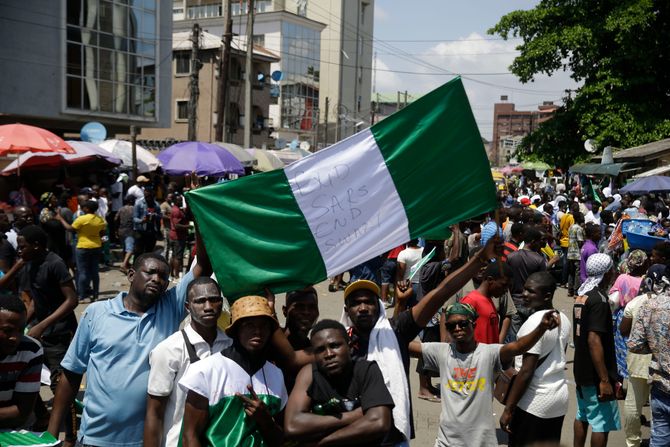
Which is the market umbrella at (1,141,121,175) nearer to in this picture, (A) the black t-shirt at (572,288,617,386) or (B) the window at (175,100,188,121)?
(A) the black t-shirt at (572,288,617,386)

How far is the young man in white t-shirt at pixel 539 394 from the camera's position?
482 cm

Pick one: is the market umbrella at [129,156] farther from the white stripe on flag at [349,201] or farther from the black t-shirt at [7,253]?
the white stripe on flag at [349,201]

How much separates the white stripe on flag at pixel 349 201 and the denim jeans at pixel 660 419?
2305 mm

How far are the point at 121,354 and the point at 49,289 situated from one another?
2.32 metres

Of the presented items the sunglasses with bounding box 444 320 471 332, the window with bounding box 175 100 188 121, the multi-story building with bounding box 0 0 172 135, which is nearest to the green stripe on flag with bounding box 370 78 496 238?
the sunglasses with bounding box 444 320 471 332

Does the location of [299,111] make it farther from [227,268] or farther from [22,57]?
[227,268]

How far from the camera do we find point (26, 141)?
1499 cm

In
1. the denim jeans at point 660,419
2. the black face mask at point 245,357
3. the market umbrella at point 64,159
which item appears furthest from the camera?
the market umbrella at point 64,159

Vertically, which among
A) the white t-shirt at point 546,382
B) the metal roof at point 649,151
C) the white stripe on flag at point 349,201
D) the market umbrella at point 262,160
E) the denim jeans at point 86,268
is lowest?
the denim jeans at point 86,268

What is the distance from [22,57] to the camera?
27.0 meters

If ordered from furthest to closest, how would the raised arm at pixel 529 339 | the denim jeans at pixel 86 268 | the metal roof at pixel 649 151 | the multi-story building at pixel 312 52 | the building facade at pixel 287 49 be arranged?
the multi-story building at pixel 312 52, the building facade at pixel 287 49, the metal roof at pixel 649 151, the denim jeans at pixel 86 268, the raised arm at pixel 529 339

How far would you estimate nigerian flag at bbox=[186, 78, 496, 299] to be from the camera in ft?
14.0

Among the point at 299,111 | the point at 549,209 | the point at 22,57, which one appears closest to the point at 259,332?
the point at 549,209

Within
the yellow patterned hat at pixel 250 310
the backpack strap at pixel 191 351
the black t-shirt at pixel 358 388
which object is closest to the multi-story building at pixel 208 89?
the backpack strap at pixel 191 351
